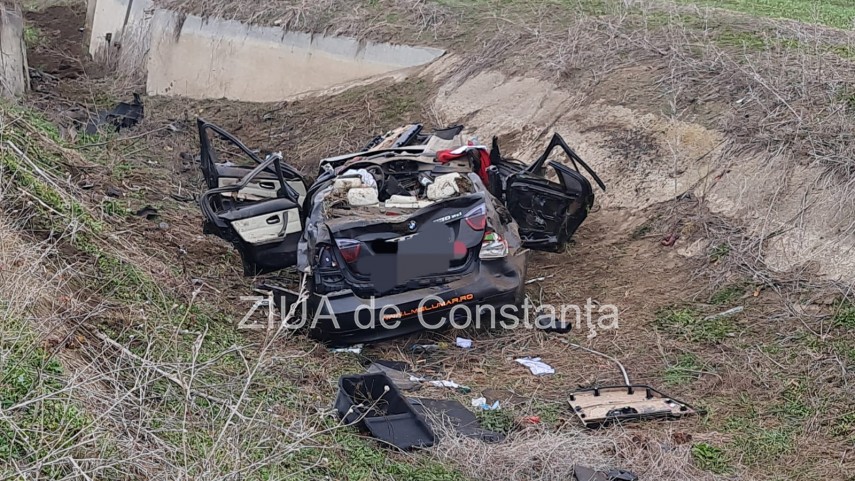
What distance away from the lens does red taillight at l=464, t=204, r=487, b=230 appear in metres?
7.70

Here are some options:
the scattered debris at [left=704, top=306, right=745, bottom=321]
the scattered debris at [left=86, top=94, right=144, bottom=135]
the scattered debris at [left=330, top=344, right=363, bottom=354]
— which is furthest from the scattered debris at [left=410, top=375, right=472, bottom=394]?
the scattered debris at [left=86, top=94, right=144, bottom=135]

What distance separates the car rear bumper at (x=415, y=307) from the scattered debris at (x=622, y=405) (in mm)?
1268

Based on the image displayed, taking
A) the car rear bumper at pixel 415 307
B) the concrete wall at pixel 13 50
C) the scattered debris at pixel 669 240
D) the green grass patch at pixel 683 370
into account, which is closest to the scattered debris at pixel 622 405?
the green grass patch at pixel 683 370

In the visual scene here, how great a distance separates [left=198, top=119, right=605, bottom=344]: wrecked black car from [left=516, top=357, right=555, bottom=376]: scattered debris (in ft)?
1.79

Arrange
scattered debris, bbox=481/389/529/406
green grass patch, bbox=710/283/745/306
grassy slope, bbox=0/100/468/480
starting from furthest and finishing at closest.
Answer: green grass patch, bbox=710/283/745/306 → scattered debris, bbox=481/389/529/406 → grassy slope, bbox=0/100/468/480

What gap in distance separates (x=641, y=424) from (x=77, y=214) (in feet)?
17.0

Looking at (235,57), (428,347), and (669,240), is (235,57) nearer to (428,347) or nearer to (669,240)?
(669,240)

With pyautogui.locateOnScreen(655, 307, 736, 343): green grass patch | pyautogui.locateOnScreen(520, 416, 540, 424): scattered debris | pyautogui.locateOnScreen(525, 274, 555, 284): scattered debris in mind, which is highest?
pyautogui.locateOnScreen(655, 307, 736, 343): green grass patch

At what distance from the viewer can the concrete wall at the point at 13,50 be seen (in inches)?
570

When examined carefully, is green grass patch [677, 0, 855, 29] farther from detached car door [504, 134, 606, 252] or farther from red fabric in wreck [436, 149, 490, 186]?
red fabric in wreck [436, 149, 490, 186]

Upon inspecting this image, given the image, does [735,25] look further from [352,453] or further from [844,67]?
[352,453]

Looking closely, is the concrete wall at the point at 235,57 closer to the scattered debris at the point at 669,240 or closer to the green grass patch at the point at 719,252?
the scattered debris at the point at 669,240

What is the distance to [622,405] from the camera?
664 cm

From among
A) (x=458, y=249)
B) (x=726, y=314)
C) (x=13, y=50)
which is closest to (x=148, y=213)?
(x=458, y=249)
